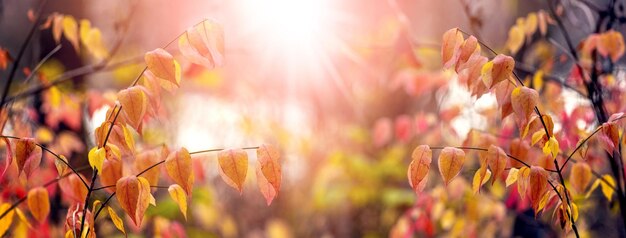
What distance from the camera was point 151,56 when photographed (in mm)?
1837

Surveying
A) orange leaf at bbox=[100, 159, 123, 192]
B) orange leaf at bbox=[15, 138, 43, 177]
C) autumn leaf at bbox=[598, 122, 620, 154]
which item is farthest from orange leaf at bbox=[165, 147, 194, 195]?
autumn leaf at bbox=[598, 122, 620, 154]

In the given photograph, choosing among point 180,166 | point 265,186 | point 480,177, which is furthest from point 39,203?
point 480,177

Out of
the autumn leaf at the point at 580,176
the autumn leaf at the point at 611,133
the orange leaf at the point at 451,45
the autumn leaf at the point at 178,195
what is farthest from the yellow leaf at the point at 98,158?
the autumn leaf at the point at 580,176

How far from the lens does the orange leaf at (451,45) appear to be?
1962 mm

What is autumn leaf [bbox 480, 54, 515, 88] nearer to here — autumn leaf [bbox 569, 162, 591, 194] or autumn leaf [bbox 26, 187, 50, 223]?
autumn leaf [bbox 569, 162, 591, 194]

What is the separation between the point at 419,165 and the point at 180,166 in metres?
0.61

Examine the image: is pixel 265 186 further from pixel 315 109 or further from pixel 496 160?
pixel 315 109

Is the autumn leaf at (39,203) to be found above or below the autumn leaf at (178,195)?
above

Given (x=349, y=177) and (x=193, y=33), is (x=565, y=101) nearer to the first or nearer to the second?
(x=193, y=33)

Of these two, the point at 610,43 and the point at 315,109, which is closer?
the point at 610,43

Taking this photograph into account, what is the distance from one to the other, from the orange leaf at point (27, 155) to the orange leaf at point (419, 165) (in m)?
0.97

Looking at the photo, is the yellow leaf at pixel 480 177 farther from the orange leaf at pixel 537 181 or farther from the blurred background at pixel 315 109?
the blurred background at pixel 315 109

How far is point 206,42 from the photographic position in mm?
1910

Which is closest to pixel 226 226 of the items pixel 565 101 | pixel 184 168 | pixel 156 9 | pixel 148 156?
pixel 156 9
